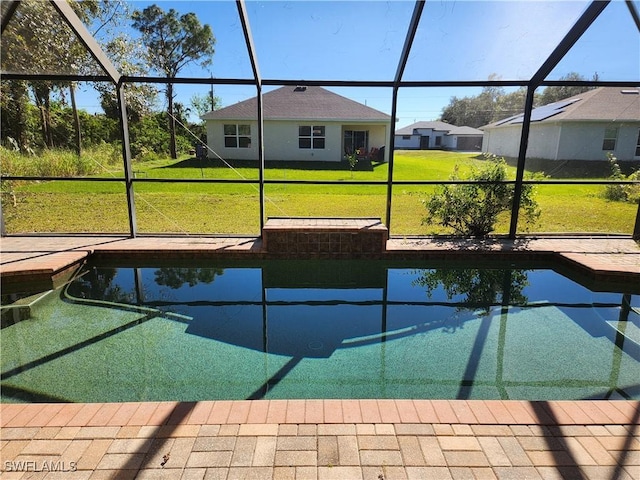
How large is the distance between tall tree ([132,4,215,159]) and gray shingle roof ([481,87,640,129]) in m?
8.11

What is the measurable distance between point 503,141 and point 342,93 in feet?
9.62

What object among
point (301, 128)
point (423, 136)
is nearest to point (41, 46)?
point (301, 128)

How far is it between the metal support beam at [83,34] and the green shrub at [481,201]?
5.09 m

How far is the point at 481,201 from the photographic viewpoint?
20.1ft

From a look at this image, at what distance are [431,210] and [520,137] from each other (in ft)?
5.83

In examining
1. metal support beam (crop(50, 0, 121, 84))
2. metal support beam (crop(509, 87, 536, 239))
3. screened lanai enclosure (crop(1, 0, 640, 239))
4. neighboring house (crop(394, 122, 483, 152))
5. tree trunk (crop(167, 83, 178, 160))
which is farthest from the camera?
neighboring house (crop(394, 122, 483, 152))

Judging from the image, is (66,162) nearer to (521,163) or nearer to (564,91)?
(521,163)

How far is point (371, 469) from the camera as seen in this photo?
1.80 m

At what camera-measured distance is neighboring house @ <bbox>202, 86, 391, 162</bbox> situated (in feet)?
47.7

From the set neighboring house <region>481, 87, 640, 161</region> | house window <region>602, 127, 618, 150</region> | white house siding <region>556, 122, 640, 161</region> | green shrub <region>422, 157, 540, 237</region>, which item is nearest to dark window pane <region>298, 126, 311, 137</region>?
neighboring house <region>481, 87, 640, 161</region>

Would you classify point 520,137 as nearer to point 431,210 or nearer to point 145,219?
point 431,210

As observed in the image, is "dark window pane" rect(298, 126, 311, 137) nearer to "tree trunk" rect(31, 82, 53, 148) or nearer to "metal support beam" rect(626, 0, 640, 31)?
"tree trunk" rect(31, 82, 53, 148)

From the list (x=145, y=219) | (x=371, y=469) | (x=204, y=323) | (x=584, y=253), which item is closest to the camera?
(x=371, y=469)

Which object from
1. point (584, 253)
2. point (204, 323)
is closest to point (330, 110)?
point (584, 253)
